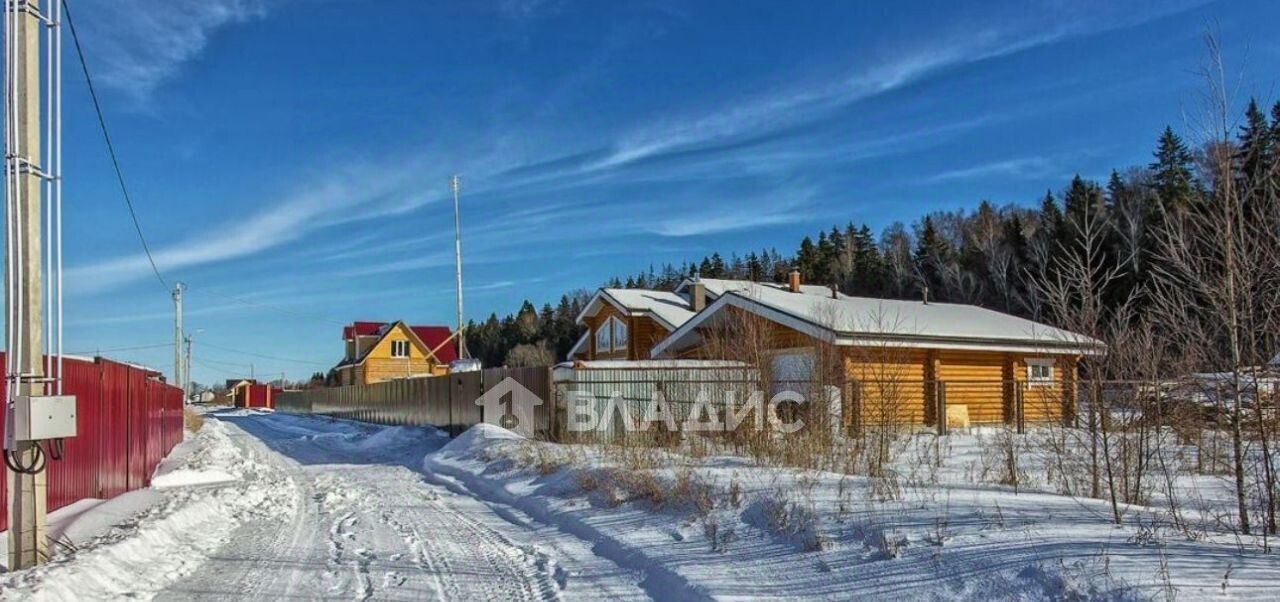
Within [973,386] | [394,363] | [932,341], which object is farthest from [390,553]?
[394,363]

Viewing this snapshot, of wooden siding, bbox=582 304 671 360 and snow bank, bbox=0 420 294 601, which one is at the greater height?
wooden siding, bbox=582 304 671 360

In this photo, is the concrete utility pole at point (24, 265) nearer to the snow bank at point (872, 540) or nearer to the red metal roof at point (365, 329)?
the snow bank at point (872, 540)

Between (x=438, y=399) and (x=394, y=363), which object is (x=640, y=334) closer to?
(x=438, y=399)

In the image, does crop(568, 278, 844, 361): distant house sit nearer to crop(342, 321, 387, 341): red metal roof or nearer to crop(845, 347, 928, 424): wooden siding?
crop(845, 347, 928, 424): wooden siding

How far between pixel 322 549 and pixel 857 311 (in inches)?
731

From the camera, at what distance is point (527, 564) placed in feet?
25.5

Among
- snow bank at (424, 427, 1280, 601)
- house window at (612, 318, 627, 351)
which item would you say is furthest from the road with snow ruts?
house window at (612, 318, 627, 351)

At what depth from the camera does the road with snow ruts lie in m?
6.75

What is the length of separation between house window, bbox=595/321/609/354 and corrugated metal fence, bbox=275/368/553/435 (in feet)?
33.4

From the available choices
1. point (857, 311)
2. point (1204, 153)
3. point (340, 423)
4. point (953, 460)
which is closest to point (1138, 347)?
point (1204, 153)

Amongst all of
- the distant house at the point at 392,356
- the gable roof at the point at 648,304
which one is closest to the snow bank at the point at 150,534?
the gable roof at the point at 648,304

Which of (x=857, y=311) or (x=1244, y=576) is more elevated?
(x=857, y=311)

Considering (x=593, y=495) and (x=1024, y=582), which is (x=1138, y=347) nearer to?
(x=1024, y=582)

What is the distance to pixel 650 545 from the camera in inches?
311
